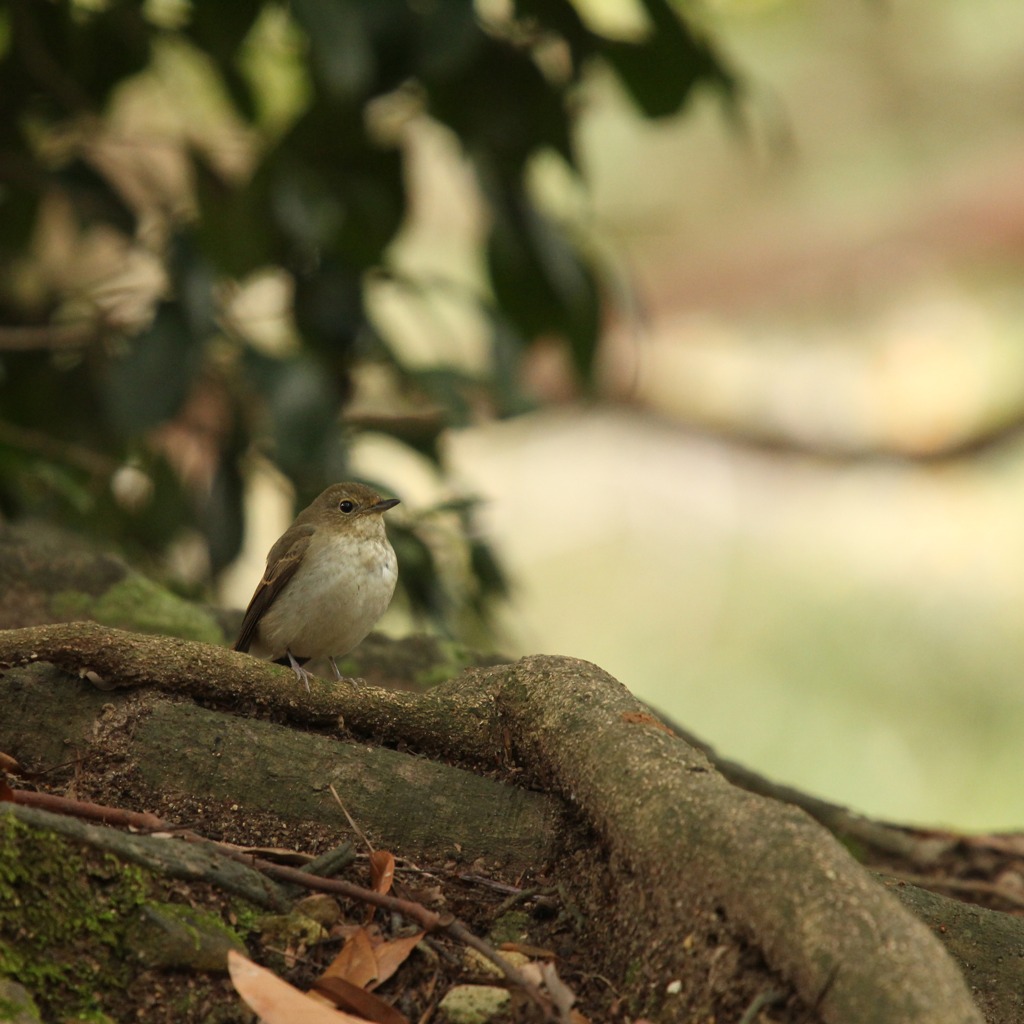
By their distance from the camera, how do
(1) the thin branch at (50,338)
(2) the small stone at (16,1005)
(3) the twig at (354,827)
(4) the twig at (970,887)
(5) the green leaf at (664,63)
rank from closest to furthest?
(2) the small stone at (16,1005) → (3) the twig at (354,827) → (4) the twig at (970,887) → (5) the green leaf at (664,63) → (1) the thin branch at (50,338)

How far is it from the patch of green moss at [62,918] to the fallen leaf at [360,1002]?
0.35 meters

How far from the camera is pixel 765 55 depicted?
1938 centimetres

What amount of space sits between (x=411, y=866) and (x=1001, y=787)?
41.2 feet

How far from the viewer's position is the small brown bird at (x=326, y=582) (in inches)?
191

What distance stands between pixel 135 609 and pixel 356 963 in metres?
2.79

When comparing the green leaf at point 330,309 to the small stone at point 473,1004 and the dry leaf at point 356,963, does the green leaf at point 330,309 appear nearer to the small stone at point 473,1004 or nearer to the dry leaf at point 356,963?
the dry leaf at point 356,963

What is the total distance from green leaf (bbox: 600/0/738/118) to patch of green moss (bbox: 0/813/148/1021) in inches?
163

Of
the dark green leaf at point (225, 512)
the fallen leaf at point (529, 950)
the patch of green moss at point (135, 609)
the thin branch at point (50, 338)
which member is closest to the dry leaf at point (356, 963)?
the fallen leaf at point (529, 950)

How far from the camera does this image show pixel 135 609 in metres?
5.17

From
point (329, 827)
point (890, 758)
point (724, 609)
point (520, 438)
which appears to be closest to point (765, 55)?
point (520, 438)

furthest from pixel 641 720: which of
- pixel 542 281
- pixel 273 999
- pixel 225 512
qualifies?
pixel 225 512

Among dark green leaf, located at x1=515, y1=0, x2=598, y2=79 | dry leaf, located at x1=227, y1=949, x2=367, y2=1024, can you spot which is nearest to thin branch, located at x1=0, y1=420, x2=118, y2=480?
dark green leaf, located at x1=515, y1=0, x2=598, y2=79

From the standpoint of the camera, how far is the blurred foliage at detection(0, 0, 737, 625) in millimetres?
5715

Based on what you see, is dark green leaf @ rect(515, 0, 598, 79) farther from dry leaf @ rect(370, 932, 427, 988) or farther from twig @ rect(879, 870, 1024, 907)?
dry leaf @ rect(370, 932, 427, 988)
